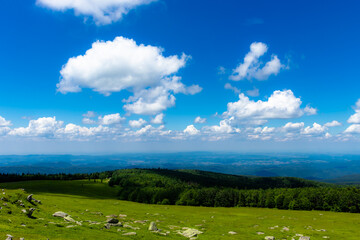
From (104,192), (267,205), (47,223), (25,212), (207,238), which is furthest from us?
(104,192)

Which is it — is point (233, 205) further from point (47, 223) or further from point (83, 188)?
point (47, 223)

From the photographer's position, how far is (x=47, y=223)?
3362cm

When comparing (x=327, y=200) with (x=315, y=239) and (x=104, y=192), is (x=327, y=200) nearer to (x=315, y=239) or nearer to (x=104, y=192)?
(x=315, y=239)

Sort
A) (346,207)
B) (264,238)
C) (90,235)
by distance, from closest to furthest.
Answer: (90,235) < (264,238) < (346,207)

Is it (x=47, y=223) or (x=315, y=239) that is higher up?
(x=47, y=223)

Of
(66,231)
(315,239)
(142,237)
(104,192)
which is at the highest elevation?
(66,231)

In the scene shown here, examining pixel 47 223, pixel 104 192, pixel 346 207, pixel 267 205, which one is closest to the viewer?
pixel 47 223

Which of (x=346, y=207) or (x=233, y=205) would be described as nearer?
(x=346, y=207)

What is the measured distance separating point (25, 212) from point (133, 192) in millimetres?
134904

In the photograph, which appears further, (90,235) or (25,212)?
(25,212)

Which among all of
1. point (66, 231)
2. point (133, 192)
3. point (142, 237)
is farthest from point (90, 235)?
point (133, 192)

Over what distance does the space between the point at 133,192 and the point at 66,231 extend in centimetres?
14221

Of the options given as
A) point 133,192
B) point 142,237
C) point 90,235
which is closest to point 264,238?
point 142,237

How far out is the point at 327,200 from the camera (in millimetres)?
133875
